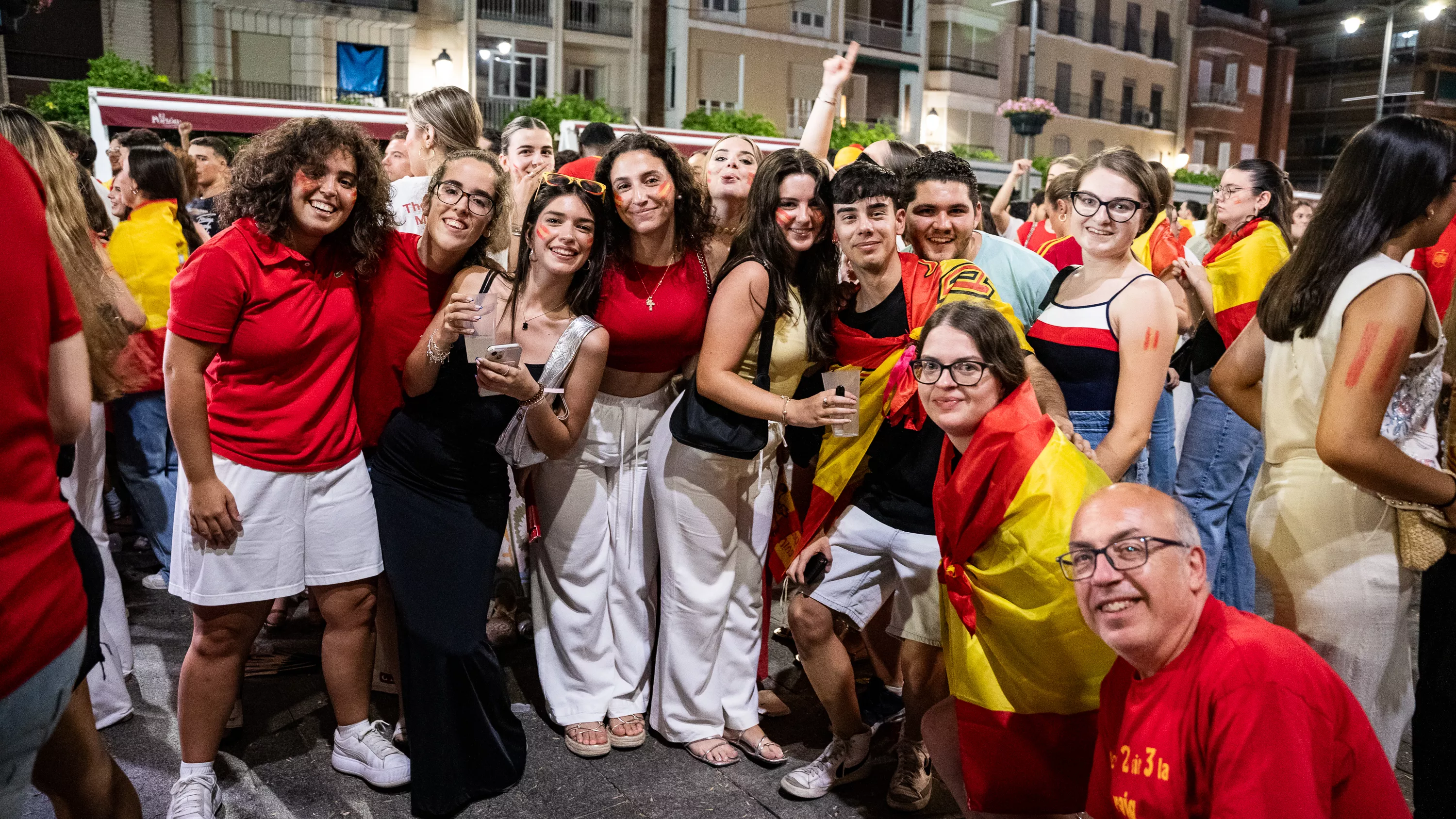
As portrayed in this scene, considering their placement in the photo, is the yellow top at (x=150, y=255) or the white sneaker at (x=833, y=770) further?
the yellow top at (x=150, y=255)

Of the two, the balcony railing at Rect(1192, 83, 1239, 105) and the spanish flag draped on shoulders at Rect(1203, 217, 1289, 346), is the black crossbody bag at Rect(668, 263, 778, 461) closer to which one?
the spanish flag draped on shoulders at Rect(1203, 217, 1289, 346)

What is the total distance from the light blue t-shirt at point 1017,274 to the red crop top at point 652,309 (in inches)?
39.6

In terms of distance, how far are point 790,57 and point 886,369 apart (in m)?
26.0

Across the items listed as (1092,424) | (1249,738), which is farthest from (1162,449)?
(1249,738)

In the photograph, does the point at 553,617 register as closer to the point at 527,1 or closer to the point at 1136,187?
the point at 1136,187

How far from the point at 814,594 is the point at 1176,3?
41.4 metres

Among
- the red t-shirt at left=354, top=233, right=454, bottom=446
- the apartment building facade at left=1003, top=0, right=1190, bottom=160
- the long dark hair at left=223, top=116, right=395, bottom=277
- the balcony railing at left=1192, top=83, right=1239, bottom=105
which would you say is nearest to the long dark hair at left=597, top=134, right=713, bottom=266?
the red t-shirt at left=354, top=233, right=454, bottom=446

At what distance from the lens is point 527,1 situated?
24391 mm

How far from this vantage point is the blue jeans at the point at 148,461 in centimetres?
459

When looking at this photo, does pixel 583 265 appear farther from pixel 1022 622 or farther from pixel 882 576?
pixel 1022 622

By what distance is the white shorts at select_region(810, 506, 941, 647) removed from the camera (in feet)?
9.61

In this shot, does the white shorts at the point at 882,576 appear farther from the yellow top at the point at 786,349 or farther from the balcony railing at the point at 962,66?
the balcony railing at the point at 962,66

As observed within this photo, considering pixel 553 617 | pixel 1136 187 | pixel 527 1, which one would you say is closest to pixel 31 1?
pixel 553 617

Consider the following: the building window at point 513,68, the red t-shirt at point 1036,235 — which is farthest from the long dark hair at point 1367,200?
the building window at point 513,68
